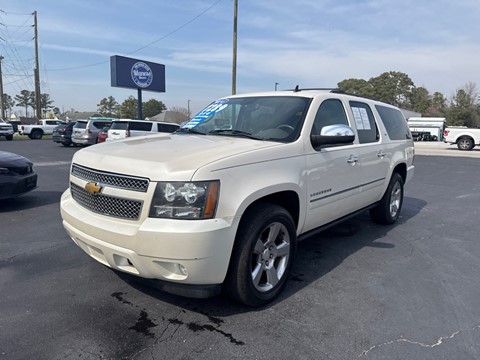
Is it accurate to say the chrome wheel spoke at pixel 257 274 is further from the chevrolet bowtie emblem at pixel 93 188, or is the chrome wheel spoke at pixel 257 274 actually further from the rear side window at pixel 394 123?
the rear side window at pixel 394 123

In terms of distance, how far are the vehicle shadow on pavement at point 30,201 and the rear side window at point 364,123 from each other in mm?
5392

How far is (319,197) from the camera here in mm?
3719

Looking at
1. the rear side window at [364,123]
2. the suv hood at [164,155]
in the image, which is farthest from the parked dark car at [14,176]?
the rear side window at [364,123]

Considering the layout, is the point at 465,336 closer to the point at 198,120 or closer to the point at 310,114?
the point at 310,114

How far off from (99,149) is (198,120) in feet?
4.87

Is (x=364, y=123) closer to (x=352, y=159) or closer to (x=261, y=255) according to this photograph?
(x=352, y=159)

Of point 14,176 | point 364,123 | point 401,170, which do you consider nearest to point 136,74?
point 14,176

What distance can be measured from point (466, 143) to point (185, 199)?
2839 centimetres

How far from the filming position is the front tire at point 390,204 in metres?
5.50

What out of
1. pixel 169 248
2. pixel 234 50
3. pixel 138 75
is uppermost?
pixel 234 50

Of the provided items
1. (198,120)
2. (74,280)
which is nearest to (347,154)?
(198,120)

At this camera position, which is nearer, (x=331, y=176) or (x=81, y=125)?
(x=331, y=176)

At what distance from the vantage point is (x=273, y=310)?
3.11 meters

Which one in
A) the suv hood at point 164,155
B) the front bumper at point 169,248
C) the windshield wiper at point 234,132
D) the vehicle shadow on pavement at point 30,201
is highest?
the windshield wiper at point 234,132
